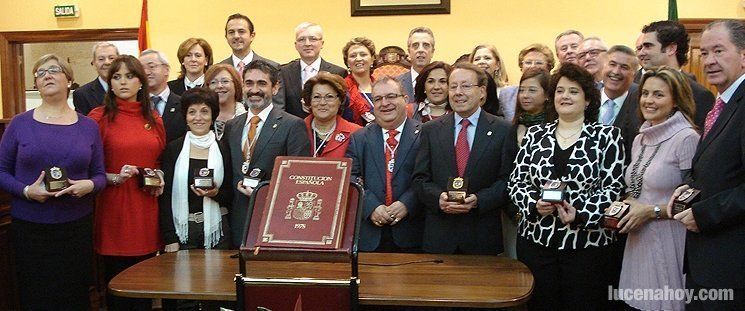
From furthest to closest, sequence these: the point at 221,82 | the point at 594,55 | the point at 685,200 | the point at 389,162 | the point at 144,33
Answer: the point at 144,33, the point at 594,55, the point at 221,82, the point at 389,162, the point at 685,200

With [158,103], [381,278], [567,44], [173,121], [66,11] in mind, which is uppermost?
[66,11]

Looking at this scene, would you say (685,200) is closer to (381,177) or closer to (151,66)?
(381,177)

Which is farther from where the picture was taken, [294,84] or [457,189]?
[294,84]

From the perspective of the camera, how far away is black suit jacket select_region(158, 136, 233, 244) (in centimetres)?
390

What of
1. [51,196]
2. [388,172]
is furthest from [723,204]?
[51,196]

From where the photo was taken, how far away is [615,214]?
3090mm

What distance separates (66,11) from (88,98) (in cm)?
359

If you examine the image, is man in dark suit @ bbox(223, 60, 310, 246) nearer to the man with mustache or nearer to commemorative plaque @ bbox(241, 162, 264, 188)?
commemorative plaque @ bbox(241, 162, 264, 188)

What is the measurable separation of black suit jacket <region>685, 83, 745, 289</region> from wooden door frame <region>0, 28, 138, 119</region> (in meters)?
6.28

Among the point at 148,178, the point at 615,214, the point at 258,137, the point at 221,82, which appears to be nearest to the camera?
the point at 615,214

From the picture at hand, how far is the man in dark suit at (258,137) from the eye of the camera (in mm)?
3928

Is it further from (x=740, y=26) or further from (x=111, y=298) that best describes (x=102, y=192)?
(x=740, y=26)

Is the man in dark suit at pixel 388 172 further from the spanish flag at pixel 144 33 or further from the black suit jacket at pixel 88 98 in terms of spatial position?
the spanish flag at pixel 144 33

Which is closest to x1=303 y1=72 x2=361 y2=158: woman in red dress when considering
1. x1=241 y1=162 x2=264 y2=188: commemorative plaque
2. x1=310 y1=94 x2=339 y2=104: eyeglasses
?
x1=310 y1=94 x2=339 y2=104: eyeglasses
